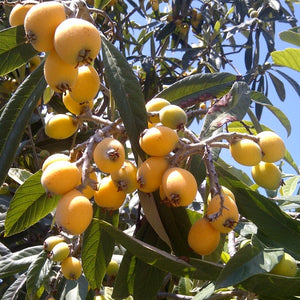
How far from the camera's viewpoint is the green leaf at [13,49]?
1146mm

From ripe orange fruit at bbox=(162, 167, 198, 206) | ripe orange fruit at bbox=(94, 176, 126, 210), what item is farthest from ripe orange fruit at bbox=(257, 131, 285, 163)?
ripe orange fruit at bbox=(94, 176, 126, 210)

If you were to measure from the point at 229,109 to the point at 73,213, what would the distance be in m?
0.57

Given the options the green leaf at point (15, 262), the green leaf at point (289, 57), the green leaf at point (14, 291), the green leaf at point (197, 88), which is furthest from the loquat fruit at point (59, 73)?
the green leaf at point (14, 291)

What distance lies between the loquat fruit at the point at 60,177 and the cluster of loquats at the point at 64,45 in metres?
0.17

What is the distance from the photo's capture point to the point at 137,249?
939mm

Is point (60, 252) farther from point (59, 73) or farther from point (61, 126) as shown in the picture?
point (59, 73)

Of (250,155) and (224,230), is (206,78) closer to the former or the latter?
(250,155)

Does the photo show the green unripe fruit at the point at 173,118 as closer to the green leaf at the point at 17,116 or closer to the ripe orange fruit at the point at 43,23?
the ripe orange fruit at the point at 43,23

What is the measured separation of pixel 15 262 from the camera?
176cm

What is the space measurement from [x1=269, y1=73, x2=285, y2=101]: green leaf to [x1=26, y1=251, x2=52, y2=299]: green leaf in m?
2.93

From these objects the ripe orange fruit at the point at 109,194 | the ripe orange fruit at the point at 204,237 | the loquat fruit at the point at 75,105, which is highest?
the loquat fruit at the point at 75,105

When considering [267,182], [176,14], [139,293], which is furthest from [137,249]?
[176,14]

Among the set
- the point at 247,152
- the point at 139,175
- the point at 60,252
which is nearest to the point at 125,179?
the point at 139,175

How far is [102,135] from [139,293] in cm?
43
